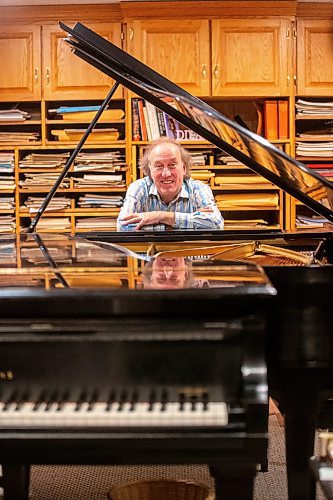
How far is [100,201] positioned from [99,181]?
0.46ft

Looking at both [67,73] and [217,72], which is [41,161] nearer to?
[67,73]

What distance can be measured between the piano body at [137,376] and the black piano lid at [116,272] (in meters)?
0.02

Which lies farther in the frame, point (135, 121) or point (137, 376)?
point (135, 121)

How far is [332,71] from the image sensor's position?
18.9 ft

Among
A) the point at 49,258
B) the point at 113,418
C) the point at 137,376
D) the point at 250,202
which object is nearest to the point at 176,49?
the point at 250,202

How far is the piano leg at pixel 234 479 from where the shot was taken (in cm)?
193

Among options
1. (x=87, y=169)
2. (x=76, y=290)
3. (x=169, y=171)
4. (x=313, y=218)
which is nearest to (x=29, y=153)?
(x=87, y=169)

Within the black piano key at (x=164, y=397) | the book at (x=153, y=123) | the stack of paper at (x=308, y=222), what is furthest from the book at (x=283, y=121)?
the black piano key at (x=164, y=397)

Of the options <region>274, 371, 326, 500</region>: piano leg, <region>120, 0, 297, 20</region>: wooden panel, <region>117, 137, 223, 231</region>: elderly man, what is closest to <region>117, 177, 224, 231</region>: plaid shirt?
<region>117, 137, 223, 231</region>: elderly man

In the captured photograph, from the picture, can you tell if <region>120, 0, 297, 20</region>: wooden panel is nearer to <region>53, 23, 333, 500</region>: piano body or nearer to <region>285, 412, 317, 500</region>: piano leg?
<region>53, 23, 333, 500</region>: piano body

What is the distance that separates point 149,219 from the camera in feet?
14.6

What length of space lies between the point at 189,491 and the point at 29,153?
371cm

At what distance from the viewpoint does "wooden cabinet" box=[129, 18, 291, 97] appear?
5664 millimetres

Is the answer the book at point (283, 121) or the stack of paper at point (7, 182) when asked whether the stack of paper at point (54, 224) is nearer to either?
the stack of paper at point (7, 182)
